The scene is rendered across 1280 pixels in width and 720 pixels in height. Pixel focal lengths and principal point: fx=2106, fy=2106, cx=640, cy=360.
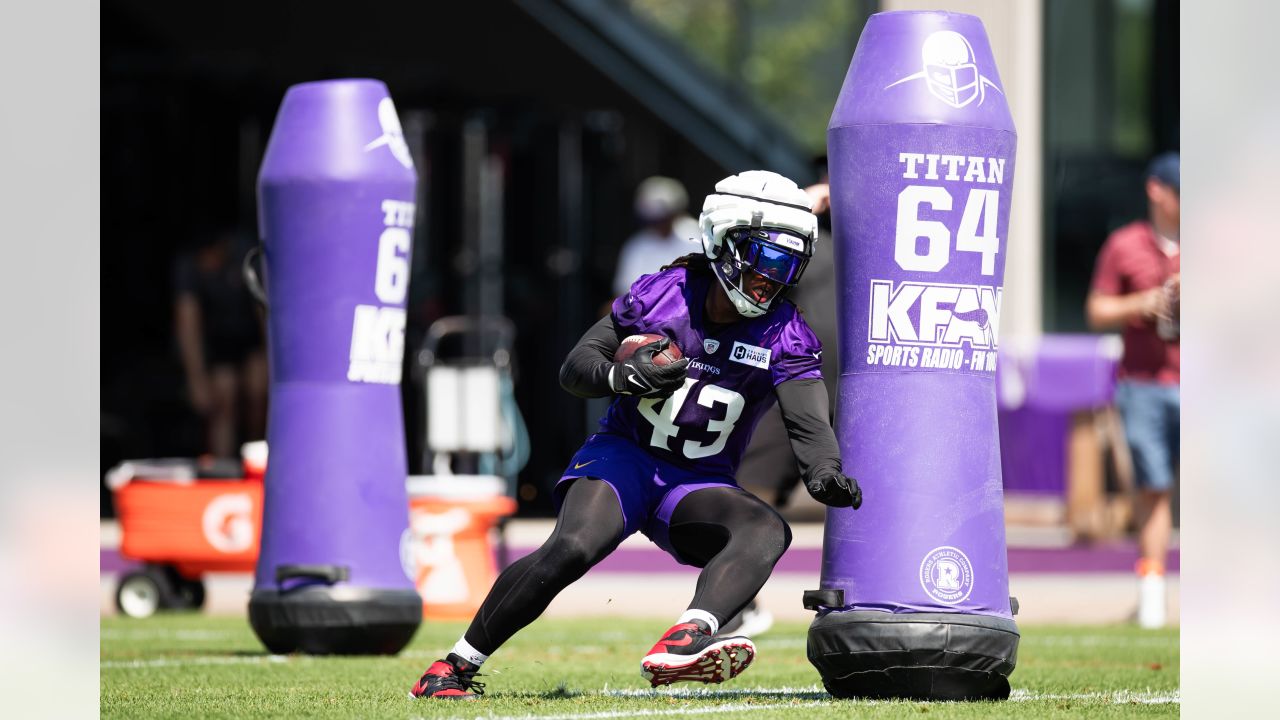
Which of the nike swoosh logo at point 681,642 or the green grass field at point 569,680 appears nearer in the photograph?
the nike swoosh logo at point 681,642

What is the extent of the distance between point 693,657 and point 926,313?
1.30 m

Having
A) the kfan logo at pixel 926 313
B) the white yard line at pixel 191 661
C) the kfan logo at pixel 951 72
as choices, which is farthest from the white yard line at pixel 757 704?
the white yard line at pixel 191 661

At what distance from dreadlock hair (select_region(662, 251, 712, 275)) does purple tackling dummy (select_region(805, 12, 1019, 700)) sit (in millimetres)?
439

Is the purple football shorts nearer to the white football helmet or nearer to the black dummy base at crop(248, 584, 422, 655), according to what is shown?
the white football helmet

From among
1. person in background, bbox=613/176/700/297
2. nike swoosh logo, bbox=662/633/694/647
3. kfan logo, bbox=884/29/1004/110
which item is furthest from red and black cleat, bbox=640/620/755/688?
person in background, bbox=613/176/700/297

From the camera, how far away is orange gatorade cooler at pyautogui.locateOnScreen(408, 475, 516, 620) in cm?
1123

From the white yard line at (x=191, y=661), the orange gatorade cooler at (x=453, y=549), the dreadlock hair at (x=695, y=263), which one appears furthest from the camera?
the orange gatorade cooler at (x=453, y=549)

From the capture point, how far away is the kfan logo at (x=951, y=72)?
643 centimetres

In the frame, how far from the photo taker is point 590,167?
1659 centimetres

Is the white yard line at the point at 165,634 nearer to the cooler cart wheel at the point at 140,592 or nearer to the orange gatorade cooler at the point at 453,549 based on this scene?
the cooler cart wheel at the point at 140,592

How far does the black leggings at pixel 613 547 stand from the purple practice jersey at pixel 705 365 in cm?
18

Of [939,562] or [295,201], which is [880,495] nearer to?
[939,562]

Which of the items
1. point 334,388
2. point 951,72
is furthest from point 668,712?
point 334,388

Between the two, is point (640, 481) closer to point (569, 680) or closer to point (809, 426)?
point (809, 426)
